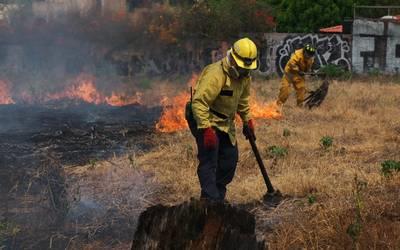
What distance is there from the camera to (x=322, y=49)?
854 inches

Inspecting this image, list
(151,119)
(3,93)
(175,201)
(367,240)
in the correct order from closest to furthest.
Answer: (367,240), (175,201), (151,119), (3,93)

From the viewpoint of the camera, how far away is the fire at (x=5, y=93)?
15.9 meters

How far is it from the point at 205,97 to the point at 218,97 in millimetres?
260

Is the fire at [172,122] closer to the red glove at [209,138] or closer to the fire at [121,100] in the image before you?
the fire at [121,100]

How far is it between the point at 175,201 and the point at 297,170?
5.83 ft

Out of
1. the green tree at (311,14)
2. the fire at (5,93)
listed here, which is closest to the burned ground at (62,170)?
the fire at (5,93)

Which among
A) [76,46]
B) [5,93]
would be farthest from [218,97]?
[76,46]

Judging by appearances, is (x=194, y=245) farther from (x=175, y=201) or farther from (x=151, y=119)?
(x=151, y=119)

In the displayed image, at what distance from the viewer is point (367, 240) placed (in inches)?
158

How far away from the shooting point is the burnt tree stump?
321 cm

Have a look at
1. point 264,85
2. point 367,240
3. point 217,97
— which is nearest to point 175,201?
point 217,97

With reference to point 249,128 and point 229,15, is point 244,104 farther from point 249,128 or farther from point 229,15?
point 229,15

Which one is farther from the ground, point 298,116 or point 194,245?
point 194,245

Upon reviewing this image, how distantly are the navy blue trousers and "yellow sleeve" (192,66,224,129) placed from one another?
19 cm
